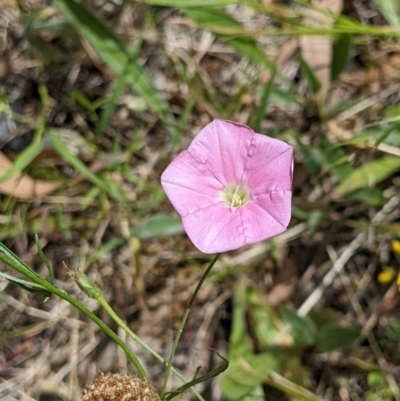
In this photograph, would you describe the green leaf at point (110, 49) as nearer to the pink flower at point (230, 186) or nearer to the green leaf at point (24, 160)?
the green leaf at point (24, 160)

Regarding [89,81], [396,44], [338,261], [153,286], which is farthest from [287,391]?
[89,81]

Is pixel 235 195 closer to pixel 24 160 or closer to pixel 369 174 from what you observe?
pixel 369 174

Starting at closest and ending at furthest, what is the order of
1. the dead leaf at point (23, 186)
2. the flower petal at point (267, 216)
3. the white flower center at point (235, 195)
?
the flower petal at point (267, 216) < the white flower center at point (235, 195) < the dead leaf at point (23, 186)

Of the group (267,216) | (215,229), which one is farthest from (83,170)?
(267,216)

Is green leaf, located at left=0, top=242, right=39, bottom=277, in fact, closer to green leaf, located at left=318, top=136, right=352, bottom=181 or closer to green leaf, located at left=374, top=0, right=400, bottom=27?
green leaf, located at left=318, top=136, right=352, bottom=181

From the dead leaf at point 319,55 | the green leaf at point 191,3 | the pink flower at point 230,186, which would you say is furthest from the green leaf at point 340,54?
the pink flower at point 230,186

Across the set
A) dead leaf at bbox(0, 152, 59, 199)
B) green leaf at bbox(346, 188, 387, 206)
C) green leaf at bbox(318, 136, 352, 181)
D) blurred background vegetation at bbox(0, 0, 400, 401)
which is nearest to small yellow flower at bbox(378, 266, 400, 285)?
blurred background vegetation at bbox(0, 0, 400, 401)

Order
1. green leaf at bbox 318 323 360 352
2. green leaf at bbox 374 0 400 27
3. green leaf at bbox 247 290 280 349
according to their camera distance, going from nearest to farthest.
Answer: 1. green leaf at bbox 318 323 360 352
2. green leaf at bbox 374 0 400 27
3. green leaf at bbox 247 290 280 349
